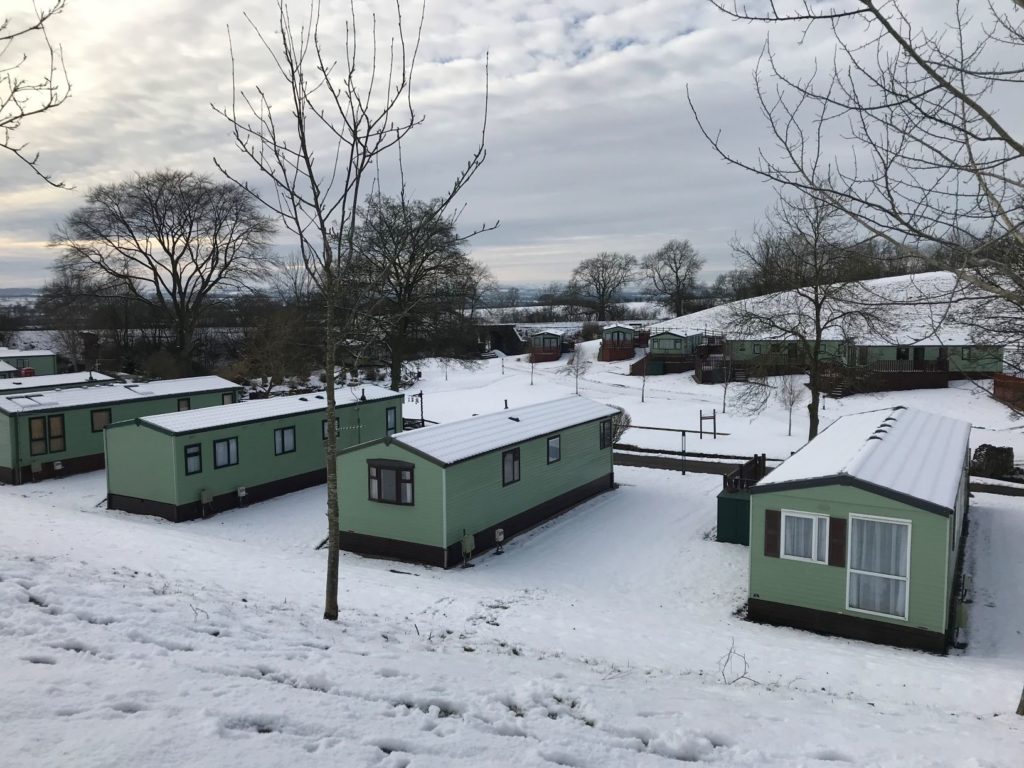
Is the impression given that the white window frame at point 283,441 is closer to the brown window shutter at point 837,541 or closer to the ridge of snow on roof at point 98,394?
the ridge of snow on roof at point 98,394

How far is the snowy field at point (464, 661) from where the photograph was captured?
18.2ft

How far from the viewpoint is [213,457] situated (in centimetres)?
2070

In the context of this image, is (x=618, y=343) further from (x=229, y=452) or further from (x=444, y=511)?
(x=444, y=511)

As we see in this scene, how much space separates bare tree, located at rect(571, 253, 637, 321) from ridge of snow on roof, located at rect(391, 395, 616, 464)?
7451 cm

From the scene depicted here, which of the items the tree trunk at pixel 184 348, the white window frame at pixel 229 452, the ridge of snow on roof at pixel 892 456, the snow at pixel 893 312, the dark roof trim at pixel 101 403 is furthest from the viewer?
the tree trunk at pixel 184 348

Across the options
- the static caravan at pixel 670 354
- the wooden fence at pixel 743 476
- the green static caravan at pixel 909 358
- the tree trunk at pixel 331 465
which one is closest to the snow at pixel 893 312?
the green static caravan at pixel 909 358

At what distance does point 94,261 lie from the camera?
40.5m

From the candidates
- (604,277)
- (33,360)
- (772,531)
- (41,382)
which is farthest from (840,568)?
(604,277)

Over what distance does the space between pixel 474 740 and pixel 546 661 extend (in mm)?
3499

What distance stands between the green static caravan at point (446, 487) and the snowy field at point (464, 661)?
0.70 meters

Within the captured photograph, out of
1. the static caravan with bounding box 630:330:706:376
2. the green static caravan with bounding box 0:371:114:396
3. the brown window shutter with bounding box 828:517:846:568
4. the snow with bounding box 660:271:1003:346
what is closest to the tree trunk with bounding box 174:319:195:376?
the green static caravan with bounding box 0:371:114:396

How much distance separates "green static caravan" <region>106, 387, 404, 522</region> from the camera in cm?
1995

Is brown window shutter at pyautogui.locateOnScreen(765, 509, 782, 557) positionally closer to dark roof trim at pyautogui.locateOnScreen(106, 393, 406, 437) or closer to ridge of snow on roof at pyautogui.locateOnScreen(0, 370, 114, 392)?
dark roof trim at pyautogui.locateOnScreen(106, 393, 406, 437)

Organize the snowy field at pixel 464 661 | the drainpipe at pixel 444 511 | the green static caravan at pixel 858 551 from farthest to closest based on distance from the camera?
the drainpipe at pixel 444 511 < the green static caravan at pixel 858 551 < the snowy field at pixel 464 661
